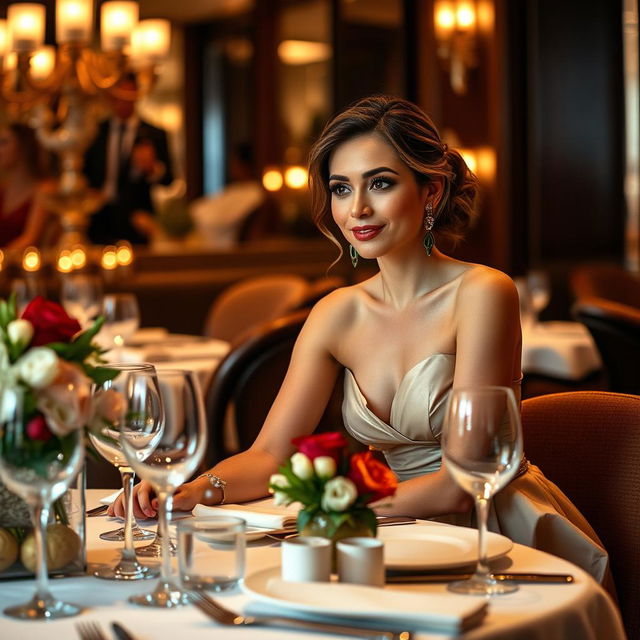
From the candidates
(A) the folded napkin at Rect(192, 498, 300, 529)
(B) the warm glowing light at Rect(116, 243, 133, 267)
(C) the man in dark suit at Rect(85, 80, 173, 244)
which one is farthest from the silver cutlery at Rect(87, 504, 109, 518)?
(C) the man in dark suit at Rect(85, 80, 173, 244)

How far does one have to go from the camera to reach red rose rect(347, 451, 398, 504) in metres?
1.38

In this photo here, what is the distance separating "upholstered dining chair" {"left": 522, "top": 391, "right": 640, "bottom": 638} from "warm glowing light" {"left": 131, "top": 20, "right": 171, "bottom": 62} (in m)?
4.07

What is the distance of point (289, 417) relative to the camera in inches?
84.9

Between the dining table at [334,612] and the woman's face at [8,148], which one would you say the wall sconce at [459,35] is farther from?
the dining table at [334,612]

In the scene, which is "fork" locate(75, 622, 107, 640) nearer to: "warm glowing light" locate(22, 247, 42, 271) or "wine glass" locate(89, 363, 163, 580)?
"wine glass" locate(89, 363, 163, 580)

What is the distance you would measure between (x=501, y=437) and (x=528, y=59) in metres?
7.16

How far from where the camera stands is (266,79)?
1173cm

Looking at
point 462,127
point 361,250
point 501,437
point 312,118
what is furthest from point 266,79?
point 501,437

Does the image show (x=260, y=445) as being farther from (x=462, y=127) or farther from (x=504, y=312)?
(x=462, y=127)

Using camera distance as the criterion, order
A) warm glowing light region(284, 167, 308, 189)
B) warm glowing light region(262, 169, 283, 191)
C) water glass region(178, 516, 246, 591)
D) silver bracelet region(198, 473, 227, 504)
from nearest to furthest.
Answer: water glass region(178, 516, 246, 591), silver bracelet region(198, 473, 227, 504), warm glowing light region(284, 167, 308, 189), warm glowing light region(262, 169, 283, 191)

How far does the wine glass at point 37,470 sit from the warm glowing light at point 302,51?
10.4 meters

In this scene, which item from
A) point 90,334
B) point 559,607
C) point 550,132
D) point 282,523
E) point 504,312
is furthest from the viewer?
point 550,132

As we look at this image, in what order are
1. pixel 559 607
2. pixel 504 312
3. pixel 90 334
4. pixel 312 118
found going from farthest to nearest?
pixel 312 118, pixel 504 312, pixel 90 334, pixel 559 607

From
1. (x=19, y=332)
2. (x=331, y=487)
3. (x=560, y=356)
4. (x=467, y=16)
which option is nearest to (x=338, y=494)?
(x=331, y=487)
